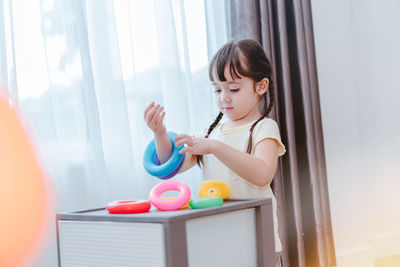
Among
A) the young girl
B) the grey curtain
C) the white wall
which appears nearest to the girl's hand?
the young girl

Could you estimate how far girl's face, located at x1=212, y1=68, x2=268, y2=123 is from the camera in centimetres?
112

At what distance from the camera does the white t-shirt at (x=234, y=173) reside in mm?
1086

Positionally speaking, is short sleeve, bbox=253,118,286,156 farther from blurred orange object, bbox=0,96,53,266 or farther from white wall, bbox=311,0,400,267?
white wall, bbox=311,0,400,267

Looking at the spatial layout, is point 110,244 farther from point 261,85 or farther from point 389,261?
point 389,261

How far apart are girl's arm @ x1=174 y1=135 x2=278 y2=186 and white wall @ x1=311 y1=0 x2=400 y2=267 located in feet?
3.31

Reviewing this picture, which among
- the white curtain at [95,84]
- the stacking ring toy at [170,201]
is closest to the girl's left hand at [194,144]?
the stacking ring toy at [170,201]

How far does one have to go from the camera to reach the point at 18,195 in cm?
109

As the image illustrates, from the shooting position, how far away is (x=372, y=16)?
223cm

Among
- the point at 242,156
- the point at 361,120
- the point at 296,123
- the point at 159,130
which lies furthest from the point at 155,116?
the point at 361,120

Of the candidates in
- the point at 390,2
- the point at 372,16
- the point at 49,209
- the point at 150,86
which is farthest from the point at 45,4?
the point at 390,2

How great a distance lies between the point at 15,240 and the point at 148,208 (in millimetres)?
485

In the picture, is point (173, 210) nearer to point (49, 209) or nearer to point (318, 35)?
point (49, 209)

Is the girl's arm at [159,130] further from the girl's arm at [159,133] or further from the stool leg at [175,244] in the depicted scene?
the stool leg at [175,244]

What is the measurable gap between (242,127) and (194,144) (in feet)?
0.80
